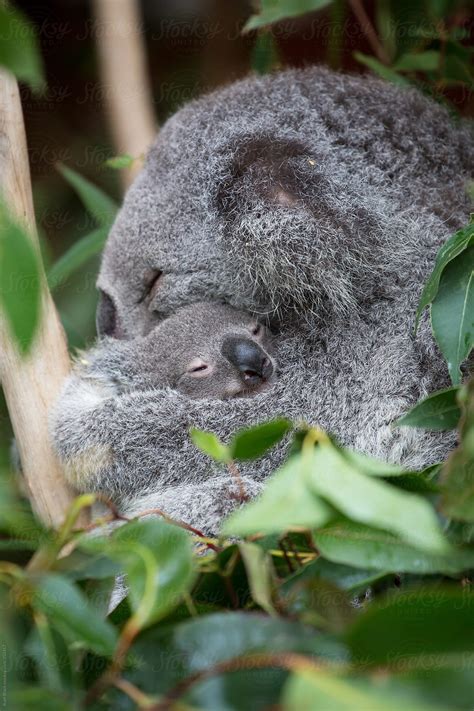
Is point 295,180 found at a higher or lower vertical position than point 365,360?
higher

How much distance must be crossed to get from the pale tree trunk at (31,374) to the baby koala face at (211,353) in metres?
0.27

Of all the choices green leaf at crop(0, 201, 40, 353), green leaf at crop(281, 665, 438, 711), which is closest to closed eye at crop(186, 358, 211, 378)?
green leaf at crop(0, 201, 40, 353)

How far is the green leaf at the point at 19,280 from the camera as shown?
3.15 ft

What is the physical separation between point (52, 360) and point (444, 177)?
1192 mm

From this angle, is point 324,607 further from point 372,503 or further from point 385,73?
point 385,73

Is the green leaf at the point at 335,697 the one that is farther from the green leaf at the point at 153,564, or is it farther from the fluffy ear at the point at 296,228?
the fluffy ear at the point at 296,228

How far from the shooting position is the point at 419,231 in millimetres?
2256

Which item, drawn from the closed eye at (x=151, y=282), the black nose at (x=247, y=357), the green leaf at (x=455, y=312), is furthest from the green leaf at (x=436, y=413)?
the closed eye at (x=151, y=282)

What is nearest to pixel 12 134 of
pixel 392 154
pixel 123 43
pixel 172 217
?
pixel 172 217

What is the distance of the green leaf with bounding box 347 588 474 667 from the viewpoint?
0.92 metres

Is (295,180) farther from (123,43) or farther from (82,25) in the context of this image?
(82,25)

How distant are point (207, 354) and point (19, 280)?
4.13 ft

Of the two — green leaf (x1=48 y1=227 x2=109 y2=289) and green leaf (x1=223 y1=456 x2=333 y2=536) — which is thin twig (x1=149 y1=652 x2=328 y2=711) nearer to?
green leaf (x1=223 y1=456 x2=333 y2=536)

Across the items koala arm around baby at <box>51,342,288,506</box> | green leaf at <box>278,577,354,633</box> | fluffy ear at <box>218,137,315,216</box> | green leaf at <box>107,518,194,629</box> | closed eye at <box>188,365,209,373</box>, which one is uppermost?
fluffy ear at <box>218,137,315,216</box>
